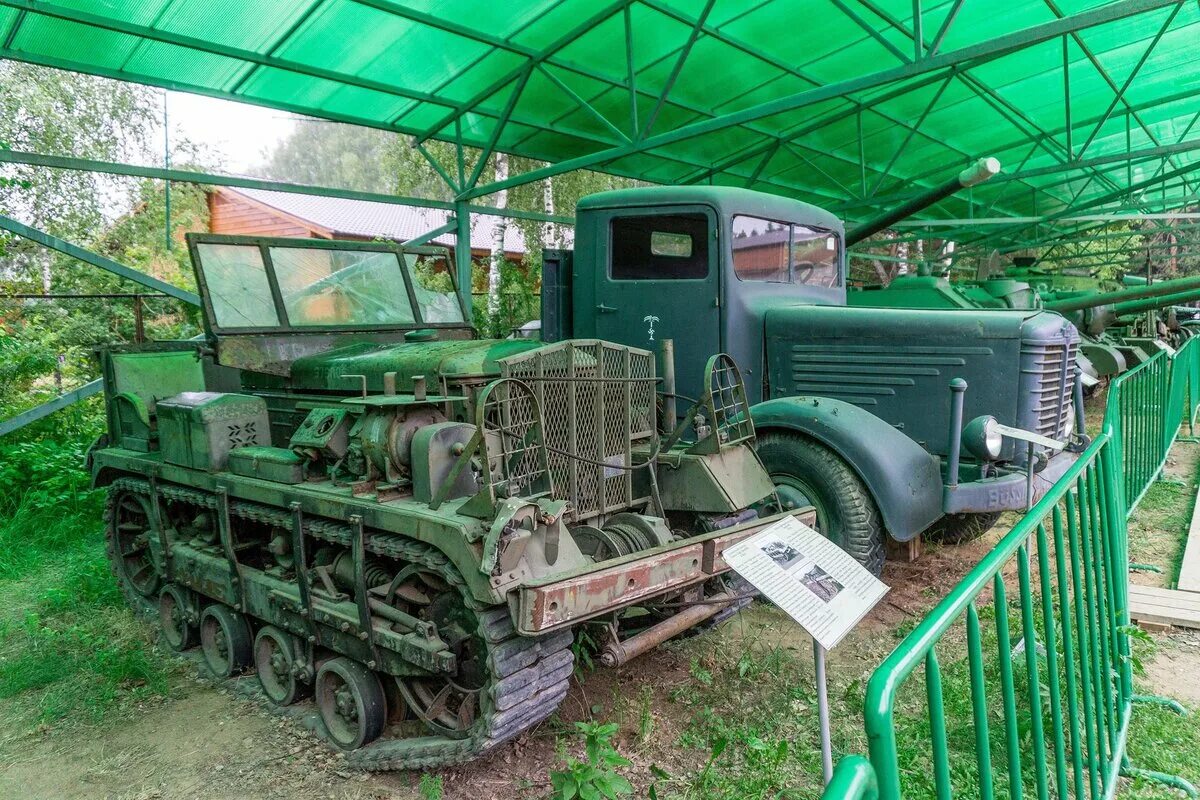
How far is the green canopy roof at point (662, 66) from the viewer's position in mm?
6848

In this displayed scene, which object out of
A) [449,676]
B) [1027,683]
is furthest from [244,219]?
[1027,683]

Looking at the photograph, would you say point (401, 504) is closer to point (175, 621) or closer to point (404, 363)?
point (404, 363)

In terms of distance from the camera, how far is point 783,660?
4309 mm

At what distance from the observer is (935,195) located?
621 centimetres

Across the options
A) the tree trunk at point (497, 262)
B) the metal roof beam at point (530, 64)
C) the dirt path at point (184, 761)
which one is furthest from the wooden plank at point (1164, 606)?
the tree trunk at point (497, 262)

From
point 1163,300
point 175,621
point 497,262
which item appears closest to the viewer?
point 175,621

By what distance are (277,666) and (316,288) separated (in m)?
2.17

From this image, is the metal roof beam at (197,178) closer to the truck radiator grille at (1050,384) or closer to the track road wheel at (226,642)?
the track road wheel at (226,642)

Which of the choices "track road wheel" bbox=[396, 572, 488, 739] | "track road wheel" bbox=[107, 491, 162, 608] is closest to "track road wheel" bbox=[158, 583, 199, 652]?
"track road wheel" bbox=[107, 491, 162, 608]

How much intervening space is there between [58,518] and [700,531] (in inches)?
225

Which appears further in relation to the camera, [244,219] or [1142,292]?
[244,219]

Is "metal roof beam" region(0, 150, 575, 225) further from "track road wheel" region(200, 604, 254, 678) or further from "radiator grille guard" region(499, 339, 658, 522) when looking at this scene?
"radiator grille guard" region(499, 339, 658, 522)

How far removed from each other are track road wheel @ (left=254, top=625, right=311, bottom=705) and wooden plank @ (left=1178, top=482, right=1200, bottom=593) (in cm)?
478

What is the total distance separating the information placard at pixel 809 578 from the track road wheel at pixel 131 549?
4142mm
